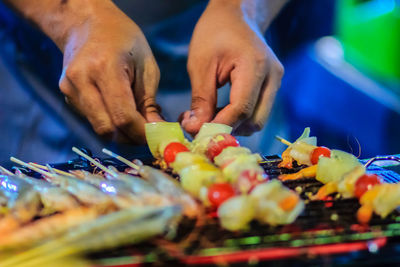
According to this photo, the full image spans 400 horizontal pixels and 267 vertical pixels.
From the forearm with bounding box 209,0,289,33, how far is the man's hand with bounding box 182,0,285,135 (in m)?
0.15

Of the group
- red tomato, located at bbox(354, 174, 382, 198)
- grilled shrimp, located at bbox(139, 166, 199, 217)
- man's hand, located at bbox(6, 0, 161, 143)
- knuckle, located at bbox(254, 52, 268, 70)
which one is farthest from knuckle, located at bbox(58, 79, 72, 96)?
red tomato, located at bbox(354, 174, 382, 198)

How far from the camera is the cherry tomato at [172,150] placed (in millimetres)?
2281

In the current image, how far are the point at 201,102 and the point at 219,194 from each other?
1148 mm

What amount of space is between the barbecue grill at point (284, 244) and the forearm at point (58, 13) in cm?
182

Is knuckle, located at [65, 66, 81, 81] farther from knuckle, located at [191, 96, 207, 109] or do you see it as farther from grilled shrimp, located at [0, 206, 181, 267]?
grilled shrimp, located at [0, 206, 181, 267]

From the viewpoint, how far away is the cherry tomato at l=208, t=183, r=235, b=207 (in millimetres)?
1723

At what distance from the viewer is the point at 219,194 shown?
173 centimetres

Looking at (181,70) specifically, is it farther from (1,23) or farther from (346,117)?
(346,117)

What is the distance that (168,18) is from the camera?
3566 mm

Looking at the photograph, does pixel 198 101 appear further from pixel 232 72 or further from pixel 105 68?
pixel 105 68

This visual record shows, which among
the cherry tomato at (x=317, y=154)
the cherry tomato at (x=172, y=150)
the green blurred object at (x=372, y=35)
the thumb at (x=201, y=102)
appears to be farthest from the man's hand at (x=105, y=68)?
the green blurred object at (x=372, y=35)

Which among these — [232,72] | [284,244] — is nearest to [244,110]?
[232,72]

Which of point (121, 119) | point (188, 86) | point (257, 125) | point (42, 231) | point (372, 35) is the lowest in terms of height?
point (372, 35)

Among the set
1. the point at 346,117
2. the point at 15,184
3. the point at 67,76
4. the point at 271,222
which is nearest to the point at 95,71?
the point at 67,76
